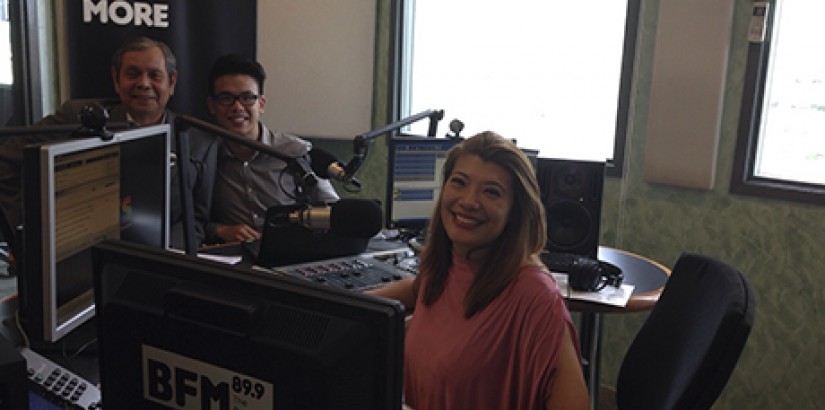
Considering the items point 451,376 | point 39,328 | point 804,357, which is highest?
point 39,328

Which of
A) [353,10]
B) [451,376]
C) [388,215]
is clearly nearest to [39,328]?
[451,376]

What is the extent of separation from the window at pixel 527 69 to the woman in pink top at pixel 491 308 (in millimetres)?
1486

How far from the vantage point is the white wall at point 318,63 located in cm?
374

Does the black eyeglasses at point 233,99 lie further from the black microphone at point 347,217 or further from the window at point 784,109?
the window at point 784,109

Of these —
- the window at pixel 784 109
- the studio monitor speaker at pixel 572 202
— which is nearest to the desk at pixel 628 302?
the studio monitor speaker at pixel 572 202

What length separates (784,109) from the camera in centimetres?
277

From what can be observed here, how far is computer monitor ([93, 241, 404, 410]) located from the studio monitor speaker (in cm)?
180

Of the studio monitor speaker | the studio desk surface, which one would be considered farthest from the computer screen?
the studio monitor speaker

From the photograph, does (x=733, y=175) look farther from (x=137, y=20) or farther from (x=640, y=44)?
(x=137, y=20)

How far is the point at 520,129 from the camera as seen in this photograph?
11.5 feet

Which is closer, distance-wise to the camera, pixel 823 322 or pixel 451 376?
pixel 451 376

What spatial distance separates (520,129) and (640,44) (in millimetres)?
739

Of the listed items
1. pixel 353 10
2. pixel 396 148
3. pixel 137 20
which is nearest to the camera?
pixel 396 148

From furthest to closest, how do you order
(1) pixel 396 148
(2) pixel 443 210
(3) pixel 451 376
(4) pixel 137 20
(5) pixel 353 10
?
(5) pixel 353 10
(4) pixel 137 20
(1) pixel 396 148
(2) pixel 443 210
(3) pixel 451 376
